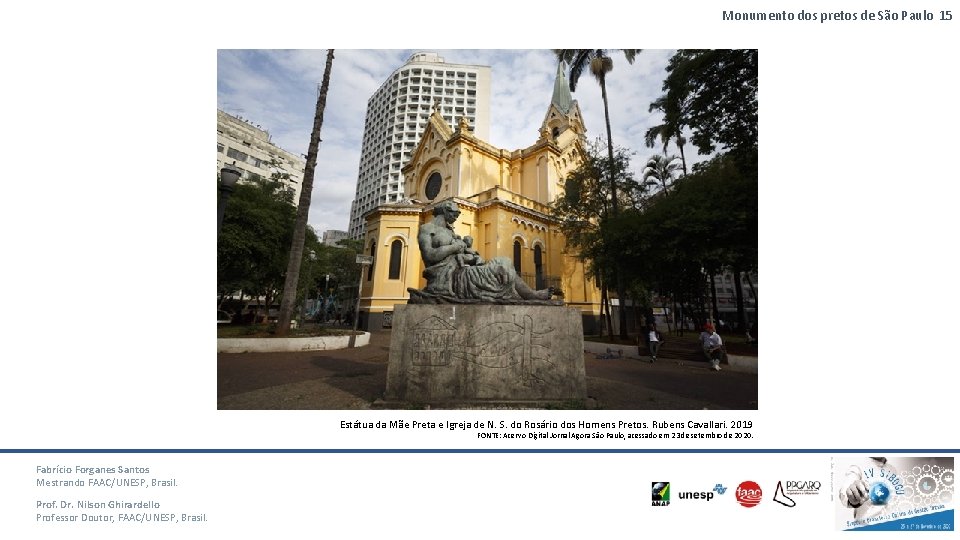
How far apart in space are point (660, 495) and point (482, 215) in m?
17.5

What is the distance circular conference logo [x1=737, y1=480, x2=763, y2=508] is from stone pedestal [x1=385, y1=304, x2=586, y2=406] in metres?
1.52

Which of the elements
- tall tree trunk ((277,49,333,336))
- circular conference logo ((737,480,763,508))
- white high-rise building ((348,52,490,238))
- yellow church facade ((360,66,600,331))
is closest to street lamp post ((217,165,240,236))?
tall tree trunk ((277,49,333,336))

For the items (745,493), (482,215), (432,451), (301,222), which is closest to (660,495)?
(745,493)

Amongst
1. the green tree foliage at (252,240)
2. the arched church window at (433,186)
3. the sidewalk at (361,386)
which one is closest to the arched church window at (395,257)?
the arched church window at (433,186)

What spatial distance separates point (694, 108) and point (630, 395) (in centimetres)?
709

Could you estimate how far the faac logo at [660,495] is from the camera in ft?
8.29

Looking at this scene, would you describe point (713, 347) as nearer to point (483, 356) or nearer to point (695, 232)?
point (695, 232)

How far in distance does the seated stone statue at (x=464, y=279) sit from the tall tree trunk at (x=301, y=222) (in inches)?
305

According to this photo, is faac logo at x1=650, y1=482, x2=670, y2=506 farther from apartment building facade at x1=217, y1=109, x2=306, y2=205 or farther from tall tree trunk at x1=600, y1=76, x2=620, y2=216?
apartment building facade at x1=217, y1=109, x2=306, y2=205

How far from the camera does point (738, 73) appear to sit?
6645 mm

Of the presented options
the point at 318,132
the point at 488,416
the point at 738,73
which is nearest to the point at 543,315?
the point at 488,416

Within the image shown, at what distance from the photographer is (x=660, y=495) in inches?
99.7

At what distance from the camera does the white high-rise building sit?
165 feet

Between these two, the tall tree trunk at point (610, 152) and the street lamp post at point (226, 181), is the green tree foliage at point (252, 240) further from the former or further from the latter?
the tall tree trunk at point (610, 152)
